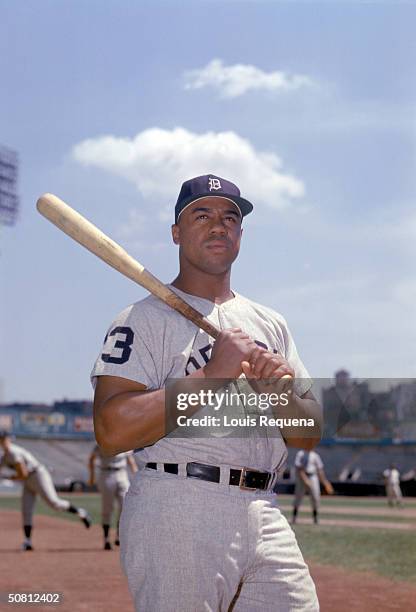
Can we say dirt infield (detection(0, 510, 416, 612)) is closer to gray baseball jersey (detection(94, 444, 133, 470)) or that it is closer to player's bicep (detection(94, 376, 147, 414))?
gray baseball jersey (detection(94, 444, 133, 470))

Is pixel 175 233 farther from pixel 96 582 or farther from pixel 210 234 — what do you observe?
pixel 96 582

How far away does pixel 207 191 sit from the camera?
2.48 m

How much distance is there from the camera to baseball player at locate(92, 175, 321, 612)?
7.07 ft

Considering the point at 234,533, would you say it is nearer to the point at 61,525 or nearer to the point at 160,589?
the point at 160,589

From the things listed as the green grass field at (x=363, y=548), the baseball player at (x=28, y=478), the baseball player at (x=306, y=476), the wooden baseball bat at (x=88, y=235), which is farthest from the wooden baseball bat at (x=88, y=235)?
the baseball player at (x=306, y=476)

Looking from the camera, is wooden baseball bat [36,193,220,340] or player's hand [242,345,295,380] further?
wooden baseball bat [36,193,220,340]

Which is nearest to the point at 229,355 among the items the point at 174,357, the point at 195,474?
the point at 174,357

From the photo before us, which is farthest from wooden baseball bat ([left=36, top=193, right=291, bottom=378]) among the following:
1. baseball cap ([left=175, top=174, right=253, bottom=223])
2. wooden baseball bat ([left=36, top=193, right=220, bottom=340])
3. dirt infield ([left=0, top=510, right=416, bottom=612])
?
dirt infield ([left=0, top=510, right=416, bottom=612])

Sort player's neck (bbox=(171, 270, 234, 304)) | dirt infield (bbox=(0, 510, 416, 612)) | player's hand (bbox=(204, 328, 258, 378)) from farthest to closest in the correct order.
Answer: dirt infield (bbox=(0, 510, 416, 612))
player's neck (bbox=(171, 270, 234, 304))
player's hand (bbox=(204, 328, 258, 378))

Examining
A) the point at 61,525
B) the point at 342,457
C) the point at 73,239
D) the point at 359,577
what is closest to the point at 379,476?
the point at 342,457

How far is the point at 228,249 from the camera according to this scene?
8.17 feet

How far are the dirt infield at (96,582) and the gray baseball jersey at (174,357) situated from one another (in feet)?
14.2

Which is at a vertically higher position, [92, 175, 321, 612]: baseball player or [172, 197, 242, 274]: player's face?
[172, 197, 242, 274]: player's face

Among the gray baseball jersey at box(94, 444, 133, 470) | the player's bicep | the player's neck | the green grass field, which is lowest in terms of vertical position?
the green grass field
